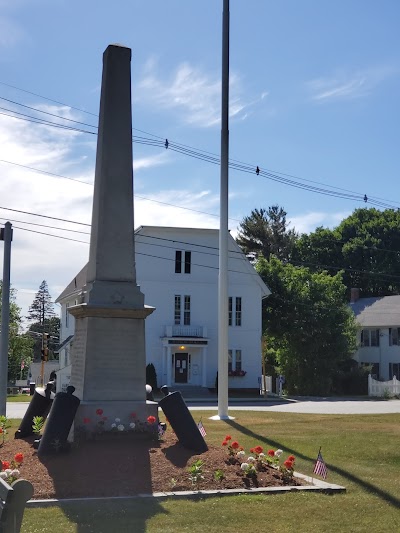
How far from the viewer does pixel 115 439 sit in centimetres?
1118

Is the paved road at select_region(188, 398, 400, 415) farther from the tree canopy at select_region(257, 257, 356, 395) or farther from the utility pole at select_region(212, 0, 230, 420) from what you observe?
the tree canopy at select_region(257, 257, 356, 395)

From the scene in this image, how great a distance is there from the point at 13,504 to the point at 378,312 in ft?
165

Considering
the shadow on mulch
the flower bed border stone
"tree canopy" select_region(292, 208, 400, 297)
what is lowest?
the flower bed border stone

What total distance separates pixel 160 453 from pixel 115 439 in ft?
3.20

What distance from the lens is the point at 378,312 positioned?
5281cm

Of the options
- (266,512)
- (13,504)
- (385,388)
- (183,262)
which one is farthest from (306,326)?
(13,504)

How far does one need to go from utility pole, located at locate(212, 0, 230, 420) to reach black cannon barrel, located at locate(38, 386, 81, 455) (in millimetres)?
9433

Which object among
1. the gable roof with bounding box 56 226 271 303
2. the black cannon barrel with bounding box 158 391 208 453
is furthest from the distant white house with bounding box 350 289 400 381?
the black cannon barrel with bounding box 158 391 208 453

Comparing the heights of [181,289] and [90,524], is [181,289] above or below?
above

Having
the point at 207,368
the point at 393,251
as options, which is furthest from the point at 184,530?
the point at 393,251

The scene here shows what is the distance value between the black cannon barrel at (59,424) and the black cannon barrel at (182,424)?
4.84 ft

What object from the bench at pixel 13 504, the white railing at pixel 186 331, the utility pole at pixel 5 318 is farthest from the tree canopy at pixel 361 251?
the bench at pixel 13 504

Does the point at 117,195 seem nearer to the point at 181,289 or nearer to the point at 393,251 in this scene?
the point at 181,289

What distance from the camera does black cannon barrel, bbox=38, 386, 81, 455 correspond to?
33.8 feet
